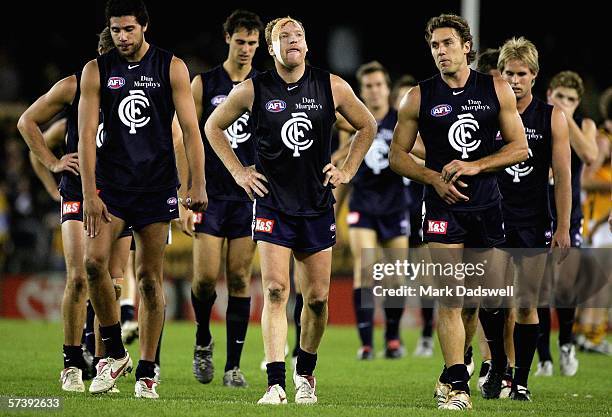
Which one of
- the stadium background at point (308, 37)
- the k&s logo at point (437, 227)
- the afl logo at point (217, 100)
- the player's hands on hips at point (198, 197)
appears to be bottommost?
the k&s logo at point (437, 227)

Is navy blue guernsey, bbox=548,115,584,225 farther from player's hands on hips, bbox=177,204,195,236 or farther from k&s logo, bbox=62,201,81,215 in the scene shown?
k&s logo, bbox=62,201,81,215

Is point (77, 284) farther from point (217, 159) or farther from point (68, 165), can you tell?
point (217, 159)

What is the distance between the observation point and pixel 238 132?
31.6 feet

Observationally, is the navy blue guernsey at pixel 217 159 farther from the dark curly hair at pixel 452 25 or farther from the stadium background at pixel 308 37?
the stadium background at pixel 308 37

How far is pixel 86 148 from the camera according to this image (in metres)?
7.72

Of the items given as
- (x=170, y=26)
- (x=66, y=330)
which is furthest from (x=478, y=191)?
(x=170, y=26)

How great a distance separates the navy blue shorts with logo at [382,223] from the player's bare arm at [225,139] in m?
4.53

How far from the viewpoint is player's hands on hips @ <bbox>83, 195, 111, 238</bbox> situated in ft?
25.2

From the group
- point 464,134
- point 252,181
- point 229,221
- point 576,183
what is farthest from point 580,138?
point 252,181

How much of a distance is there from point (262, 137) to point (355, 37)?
1834 centimetres

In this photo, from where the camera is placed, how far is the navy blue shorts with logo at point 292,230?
791 centimetres

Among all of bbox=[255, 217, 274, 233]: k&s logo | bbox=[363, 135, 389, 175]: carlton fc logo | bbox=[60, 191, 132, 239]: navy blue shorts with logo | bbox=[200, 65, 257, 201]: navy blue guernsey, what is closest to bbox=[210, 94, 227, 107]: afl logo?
bbox=[200, 65, 257, 201]: navy blue guernsey

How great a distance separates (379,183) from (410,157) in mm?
4564

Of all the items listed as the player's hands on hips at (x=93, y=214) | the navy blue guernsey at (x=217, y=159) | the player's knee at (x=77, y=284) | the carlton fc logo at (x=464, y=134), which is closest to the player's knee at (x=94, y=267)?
the player's hands on hips at (x=93, y=214)
